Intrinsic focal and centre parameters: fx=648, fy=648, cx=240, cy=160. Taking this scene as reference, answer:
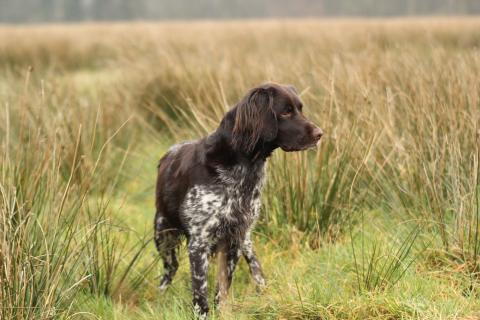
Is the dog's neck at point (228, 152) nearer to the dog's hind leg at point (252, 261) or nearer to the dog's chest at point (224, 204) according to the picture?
the dog's chest at point (224, 204)

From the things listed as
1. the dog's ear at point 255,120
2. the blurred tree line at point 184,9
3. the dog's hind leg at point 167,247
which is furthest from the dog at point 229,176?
the blurred tree line at point 184,9

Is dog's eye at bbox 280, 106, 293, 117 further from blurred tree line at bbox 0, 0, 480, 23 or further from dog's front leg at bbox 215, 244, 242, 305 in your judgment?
blurred tree line at bbox 0, 0, 480, 23

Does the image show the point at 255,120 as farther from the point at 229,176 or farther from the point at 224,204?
the point at 224,204

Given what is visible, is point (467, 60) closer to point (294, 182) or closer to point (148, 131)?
point (294, 182)

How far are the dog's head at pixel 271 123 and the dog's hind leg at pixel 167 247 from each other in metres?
0.80

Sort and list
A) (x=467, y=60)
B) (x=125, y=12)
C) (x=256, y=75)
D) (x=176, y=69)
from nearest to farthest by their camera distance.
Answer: (x=467, y=60) → (x=256, y=75) → (x=176, y=69) → (x=125, y=12)

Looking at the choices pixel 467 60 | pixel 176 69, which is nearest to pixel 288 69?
pixel 176 69

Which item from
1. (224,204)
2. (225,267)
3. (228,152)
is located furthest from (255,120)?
(225,267)

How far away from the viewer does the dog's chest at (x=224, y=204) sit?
10.7 feet

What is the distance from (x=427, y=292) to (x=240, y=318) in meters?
0.91

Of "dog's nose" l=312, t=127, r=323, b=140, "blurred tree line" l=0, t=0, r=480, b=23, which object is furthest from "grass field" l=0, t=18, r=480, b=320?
"blurred tree line" l=0, t=0, r=480, b=23

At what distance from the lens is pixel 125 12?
61125 mm

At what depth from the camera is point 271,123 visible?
313cm

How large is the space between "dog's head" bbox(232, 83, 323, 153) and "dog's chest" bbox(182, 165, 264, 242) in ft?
0.59
